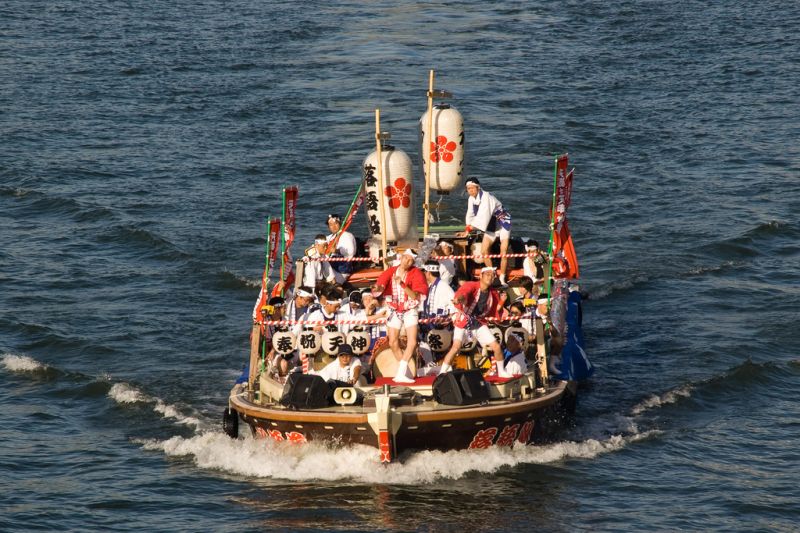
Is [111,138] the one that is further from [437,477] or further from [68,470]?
[437,477]

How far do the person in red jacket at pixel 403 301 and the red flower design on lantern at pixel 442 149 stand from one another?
196 inches

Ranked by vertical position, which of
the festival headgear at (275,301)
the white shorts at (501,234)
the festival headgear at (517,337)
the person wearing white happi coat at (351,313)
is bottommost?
the festival headgear at (517,337)

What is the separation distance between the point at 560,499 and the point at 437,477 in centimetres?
192

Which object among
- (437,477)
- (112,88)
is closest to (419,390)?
(437,477)

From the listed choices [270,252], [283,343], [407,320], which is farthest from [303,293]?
[407,320]

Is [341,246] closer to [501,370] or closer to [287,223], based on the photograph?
[287,223]

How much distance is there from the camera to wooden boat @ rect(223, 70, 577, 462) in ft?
65.3

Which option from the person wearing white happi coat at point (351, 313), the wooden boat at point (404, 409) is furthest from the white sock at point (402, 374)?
the person wearing white happi coat at point (351, 313)

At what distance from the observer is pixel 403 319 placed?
842 inches

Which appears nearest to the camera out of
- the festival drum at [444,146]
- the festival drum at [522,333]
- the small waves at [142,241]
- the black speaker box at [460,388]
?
the black speaker box at [460,388]

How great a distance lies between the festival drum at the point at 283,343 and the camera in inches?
850

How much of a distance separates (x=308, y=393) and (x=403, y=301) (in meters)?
2.56

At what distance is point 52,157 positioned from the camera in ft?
132

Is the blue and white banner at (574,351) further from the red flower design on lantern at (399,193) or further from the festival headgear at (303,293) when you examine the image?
the festival headgear at (303,293)
